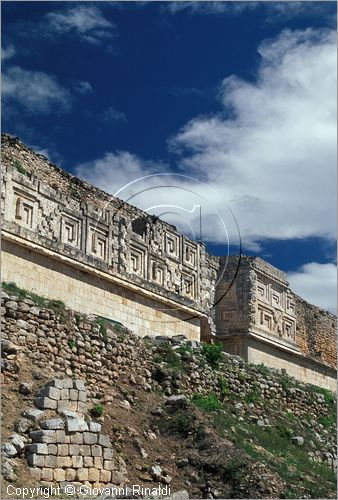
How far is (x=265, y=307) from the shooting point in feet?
70.9

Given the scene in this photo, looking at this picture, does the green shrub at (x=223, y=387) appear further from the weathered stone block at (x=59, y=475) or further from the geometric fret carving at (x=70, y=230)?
the weathered stone block at (x=59, y=475)

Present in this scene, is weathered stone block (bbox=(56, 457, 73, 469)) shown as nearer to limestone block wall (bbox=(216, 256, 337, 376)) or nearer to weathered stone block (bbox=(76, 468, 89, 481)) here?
weathered stone block (bbox=(76, 468, 89, 481))

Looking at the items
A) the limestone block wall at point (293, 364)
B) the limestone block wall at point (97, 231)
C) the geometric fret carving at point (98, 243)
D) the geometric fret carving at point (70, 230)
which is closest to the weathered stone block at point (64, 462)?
the limestone block wall at point (97, 231)

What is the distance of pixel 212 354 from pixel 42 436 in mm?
5625

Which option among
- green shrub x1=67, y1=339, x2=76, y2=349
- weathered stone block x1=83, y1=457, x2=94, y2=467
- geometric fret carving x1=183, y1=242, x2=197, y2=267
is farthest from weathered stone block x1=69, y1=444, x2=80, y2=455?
geometric fret carving x1=183, y1=242, x2=197, y2=267

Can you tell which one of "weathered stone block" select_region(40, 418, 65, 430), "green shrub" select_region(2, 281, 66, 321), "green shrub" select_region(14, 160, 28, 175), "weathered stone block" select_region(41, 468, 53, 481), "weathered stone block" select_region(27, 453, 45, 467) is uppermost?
"green shrub" select_region(14, 160, 28, 175)

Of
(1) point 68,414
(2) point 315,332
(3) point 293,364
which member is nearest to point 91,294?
(1) point 68,414

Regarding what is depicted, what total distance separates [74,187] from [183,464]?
7466mm

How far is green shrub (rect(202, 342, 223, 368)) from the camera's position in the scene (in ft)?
49.3

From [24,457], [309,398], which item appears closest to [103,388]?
[24,457]

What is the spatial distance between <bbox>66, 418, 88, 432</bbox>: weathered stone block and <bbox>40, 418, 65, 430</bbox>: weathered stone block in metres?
0.07

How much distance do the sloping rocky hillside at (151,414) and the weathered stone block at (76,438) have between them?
91 mm

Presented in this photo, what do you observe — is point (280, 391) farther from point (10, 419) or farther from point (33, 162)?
point (10, 419)

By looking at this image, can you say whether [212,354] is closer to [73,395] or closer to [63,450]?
[73,395]
